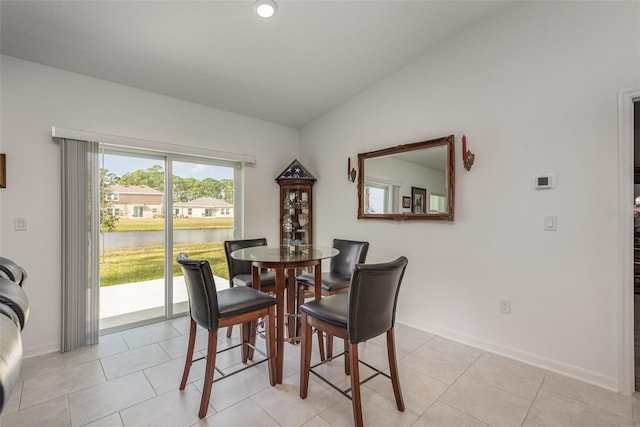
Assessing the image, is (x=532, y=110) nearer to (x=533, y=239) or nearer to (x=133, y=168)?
(x=533, y=239)

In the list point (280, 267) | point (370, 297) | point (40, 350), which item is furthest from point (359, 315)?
point (40, 350)

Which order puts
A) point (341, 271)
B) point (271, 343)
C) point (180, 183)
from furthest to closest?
point (180, 183) < point (341, 271) < point (271, 343)

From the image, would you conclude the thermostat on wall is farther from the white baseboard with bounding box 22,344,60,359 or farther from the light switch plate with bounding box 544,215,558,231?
the white baseboard with bounding box 22,344,60,359

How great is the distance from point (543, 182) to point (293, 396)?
2490mm

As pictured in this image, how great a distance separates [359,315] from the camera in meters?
1.78

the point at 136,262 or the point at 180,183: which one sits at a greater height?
the point at 180,183

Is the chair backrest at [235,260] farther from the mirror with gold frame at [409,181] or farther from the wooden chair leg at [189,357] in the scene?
the mirror with gold frame at [409,181]

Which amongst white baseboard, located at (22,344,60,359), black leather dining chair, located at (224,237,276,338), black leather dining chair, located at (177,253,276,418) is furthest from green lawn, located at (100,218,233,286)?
black leather dining chair, located at (177,253,276,418)

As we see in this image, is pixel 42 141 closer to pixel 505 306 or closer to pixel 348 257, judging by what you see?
pixel 348 257

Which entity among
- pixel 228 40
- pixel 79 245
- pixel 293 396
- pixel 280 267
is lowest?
pixel 293 396

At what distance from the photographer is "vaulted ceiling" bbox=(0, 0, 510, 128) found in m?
2.25

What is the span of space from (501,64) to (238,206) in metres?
3.20

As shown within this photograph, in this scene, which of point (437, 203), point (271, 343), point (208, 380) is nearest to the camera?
point (208, 380)

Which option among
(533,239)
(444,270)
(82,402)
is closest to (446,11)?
(533,239)
